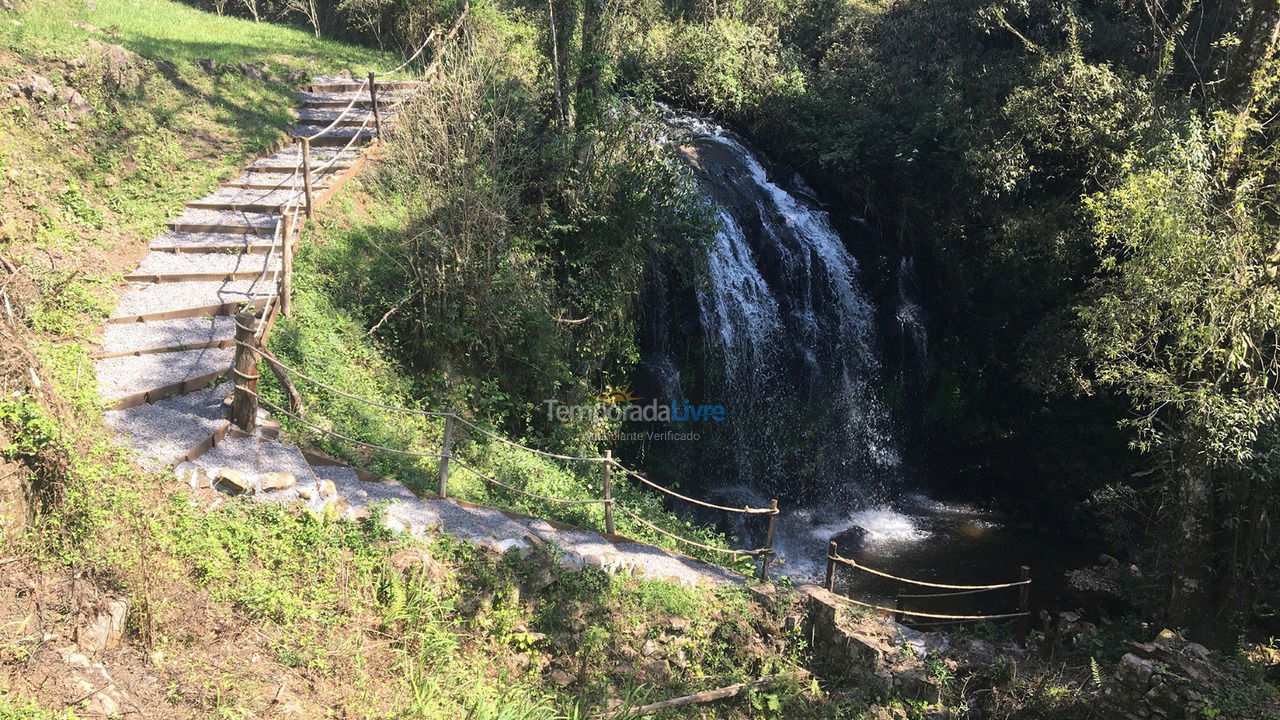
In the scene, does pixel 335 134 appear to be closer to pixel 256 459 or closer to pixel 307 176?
pixel 307 176

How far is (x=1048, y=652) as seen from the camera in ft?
28.8

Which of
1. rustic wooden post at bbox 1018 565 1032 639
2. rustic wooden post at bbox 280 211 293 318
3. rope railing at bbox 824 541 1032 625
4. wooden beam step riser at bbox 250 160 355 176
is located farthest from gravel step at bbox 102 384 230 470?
rustic wooden post at bbox 1018 565 1032 639

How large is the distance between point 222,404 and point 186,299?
7.40 ft

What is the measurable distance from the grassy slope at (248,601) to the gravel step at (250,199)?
1.74 m

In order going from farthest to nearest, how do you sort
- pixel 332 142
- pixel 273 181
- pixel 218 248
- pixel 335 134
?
pixel 335 134, pixel 332 142, pixel 273 181, pixel 218 248

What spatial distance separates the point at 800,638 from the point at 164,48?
1393 centimetres

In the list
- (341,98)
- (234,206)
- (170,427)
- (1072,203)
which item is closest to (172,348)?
(170,427)

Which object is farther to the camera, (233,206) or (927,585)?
(233,206)

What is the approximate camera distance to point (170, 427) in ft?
22.9

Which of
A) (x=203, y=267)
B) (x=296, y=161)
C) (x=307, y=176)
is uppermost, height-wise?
(x=296, y=161)

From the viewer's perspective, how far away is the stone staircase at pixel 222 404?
6723 millimetres

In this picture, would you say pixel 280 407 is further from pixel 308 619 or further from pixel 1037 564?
pixel 1037 564

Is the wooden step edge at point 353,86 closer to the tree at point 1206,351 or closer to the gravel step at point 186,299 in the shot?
the gravel step at point 186,299

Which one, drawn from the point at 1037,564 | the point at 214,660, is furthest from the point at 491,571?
the point at 1037,564
